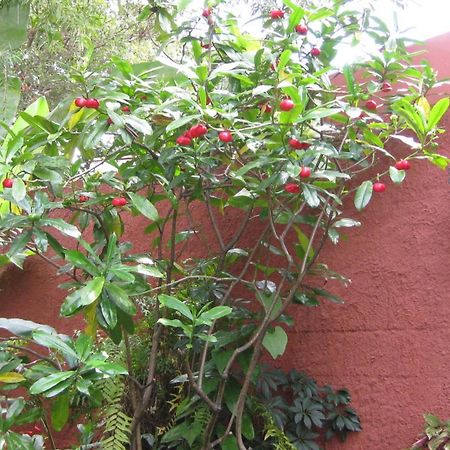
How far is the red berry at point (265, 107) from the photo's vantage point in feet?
7.80

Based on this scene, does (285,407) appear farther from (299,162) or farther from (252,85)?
(252,85)

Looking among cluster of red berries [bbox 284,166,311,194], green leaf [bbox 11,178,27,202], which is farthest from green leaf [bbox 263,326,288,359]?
green leaf [bbox 11,178,27,202]

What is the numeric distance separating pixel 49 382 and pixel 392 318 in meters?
1.47

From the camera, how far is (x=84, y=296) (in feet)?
6.14

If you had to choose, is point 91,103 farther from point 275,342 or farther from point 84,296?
point 275,342

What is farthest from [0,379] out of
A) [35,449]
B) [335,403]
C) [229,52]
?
[229,52]

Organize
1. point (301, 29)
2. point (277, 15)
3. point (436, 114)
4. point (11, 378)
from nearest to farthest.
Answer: point (436, 114) < point (11, 378) < point (301, 29) < point (277, 15)

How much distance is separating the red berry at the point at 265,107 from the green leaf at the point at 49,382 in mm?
1190

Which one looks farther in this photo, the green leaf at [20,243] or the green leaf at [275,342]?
the green leaf at [275,342]

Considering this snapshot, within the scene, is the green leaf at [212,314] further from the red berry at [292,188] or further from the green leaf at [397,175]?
the green leaf at [397,175]

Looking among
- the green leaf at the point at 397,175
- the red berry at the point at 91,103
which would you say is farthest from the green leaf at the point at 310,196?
the red berry at the point at 91,103

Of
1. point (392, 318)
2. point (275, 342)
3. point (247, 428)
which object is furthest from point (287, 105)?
point (247, 428)

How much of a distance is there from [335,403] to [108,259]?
3.94ft

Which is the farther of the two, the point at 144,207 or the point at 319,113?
the point at 144,207
